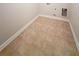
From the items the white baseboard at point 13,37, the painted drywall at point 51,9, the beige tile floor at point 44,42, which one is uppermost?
the painted drywall at point 51,9

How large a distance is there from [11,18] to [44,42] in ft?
2.02

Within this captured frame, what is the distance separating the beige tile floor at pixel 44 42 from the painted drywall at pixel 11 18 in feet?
0.52

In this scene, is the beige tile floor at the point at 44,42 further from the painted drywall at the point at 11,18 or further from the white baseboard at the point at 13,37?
the painted drywall at the point at 11,18

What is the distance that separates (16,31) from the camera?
2057 mm

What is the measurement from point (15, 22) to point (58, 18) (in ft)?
4.07

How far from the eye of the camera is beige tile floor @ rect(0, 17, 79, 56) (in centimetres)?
174

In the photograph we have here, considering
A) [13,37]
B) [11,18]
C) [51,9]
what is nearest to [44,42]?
[13,37]

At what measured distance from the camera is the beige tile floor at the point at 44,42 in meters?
1.74

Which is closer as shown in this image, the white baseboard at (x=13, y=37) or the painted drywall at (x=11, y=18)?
the painted drywall at (x=11, y=18)

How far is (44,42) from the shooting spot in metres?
1.97

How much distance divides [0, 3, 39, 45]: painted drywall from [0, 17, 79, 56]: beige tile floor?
0.16 m

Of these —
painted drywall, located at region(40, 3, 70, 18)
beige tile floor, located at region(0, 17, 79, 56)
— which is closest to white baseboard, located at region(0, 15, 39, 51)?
beige tile floor, located at region(0, 17, 79, 56)

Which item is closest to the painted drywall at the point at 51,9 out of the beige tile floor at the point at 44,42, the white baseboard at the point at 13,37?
the beige tile floor at the point at 44,42

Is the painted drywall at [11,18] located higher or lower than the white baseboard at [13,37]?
higher
